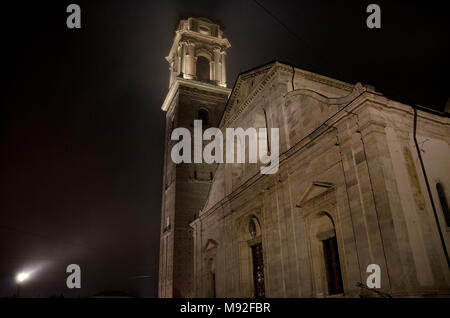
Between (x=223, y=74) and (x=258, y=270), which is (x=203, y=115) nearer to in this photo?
(x=223, y=74)

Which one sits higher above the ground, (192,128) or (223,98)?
(223,98)

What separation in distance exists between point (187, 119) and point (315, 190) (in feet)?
66.4

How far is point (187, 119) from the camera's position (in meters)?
30.6

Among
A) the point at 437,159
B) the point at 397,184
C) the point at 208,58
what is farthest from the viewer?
the point at 208,58

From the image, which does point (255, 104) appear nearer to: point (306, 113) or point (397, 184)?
point (306, 113)

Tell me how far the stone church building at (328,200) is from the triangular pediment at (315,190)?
0.12 ft

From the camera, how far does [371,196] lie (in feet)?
31.0

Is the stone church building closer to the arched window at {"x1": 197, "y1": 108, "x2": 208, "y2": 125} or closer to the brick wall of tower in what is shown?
the brick wall of tower

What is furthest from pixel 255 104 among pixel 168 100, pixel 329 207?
pixel 168 100

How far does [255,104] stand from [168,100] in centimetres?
1810

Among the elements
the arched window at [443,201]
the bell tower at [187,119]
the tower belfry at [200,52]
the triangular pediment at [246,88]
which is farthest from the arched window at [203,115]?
the arched window at [443,201]

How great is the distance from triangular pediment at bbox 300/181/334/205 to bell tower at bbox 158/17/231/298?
1521 centimetres

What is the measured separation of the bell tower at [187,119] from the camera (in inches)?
1005

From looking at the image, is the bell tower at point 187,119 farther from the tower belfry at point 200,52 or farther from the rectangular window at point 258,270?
the rectangular window at point 258,270
